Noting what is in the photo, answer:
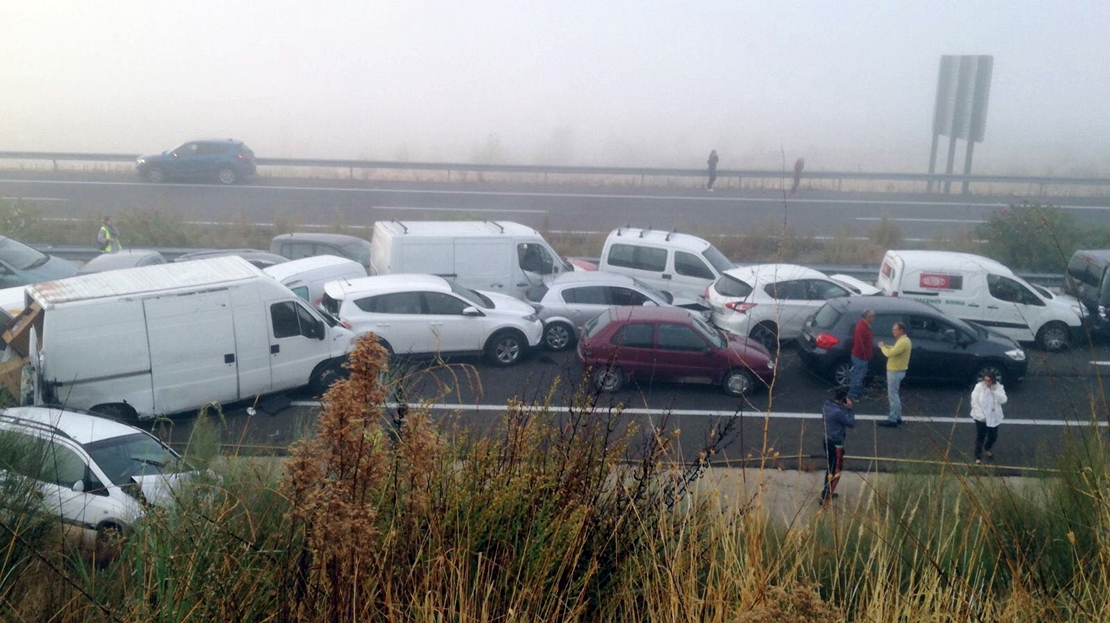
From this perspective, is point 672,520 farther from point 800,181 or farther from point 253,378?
point 800,181

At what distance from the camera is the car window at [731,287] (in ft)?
44.8

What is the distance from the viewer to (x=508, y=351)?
12633 mm

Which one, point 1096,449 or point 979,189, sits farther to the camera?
point 979,189

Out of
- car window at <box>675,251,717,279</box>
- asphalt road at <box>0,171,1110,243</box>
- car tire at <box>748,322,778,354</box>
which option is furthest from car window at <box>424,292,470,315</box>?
asphalt road at <box>0,171,1110,243</box>

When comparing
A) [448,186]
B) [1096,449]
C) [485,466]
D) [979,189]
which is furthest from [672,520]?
[979,189]

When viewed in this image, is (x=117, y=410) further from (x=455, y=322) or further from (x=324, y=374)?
(x=455, y=322)

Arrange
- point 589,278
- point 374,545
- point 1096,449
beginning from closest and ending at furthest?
1. point 374,545
2. point 1096,449
3. point 589,278

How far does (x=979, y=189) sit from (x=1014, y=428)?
22399 mm

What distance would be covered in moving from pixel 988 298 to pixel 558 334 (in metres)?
6.92

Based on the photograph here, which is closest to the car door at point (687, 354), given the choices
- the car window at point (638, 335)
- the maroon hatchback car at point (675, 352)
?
the maroon hatchback car at point (675, 352)

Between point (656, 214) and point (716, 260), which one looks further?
point (656, 214)

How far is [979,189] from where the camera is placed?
101ft

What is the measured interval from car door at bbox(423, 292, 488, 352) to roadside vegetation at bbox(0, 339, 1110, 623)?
340 inches

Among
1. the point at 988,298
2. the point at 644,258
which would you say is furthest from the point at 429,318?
the point at 988,298
